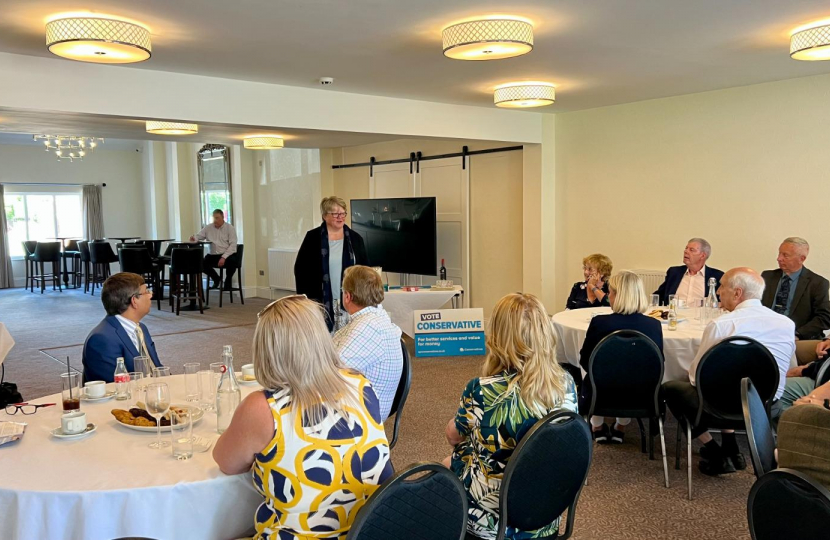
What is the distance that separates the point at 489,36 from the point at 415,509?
9.80ft

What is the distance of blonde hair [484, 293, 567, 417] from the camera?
209 cm

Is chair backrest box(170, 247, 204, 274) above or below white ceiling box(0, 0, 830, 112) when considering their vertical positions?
below

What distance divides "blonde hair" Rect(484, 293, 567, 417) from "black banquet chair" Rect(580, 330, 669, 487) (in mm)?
1356

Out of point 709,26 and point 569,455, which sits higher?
point 709,26

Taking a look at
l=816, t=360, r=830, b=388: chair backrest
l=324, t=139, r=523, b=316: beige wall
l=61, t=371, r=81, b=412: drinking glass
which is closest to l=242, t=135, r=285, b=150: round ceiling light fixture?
l=324, t=139, r=523, b=316: beige wall

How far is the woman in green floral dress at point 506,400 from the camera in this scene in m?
2.07

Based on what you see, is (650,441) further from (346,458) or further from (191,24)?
(191,24)

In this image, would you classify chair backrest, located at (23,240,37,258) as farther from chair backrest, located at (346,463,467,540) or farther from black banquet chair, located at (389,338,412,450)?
chair backrest, located at (346,463,467,540)

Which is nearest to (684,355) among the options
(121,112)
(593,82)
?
(593,82)

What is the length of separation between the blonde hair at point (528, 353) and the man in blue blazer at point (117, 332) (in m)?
1.77

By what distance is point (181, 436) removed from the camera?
2.07m

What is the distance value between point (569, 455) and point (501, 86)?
4.39 metres

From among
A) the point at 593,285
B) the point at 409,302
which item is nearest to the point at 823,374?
the point at 593,285

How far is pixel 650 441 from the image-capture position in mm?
3938
